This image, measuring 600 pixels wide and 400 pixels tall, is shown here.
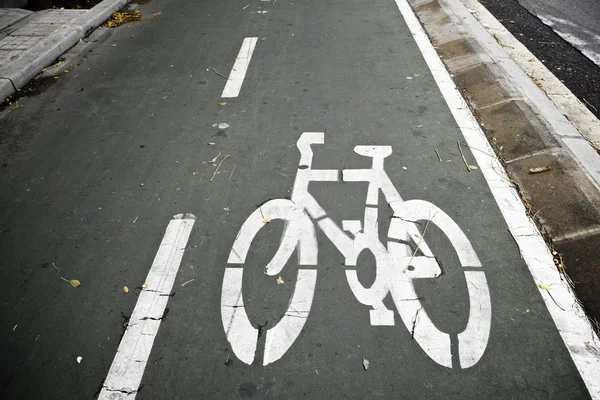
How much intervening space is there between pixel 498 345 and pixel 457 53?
450 centimetres

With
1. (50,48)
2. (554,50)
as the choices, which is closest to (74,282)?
(50,48)

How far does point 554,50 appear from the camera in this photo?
20.9 feet

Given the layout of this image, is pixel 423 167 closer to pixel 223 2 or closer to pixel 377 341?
pixel 377 341

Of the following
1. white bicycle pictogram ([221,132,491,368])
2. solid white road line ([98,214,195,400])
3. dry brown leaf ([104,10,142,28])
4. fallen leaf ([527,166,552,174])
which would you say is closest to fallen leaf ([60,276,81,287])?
solid white road line ([98,214,195,400])

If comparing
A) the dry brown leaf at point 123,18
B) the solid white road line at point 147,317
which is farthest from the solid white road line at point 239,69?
the dry brown leaf at point 123,18

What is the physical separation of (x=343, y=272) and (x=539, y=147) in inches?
92.5

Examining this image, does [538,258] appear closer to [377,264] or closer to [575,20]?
[377,264]

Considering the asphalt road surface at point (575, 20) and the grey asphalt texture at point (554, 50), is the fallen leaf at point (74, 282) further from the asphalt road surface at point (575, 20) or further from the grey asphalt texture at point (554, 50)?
the asphalt road surface at point (575, 20)

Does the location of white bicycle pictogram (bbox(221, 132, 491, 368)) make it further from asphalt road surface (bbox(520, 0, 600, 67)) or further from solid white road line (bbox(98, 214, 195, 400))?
asphalt road surface (bbox(520, 0, 600, 67))

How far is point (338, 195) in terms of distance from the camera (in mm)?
3885

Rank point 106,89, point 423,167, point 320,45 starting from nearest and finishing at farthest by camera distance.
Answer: point 423,167 → point 106,89 → point 320,45

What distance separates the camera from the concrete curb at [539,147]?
3.29 m

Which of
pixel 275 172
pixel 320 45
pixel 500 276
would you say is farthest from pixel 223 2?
pixel 500 276

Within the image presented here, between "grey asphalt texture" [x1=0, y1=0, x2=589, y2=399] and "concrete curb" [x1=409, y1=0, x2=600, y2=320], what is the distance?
0.37m
